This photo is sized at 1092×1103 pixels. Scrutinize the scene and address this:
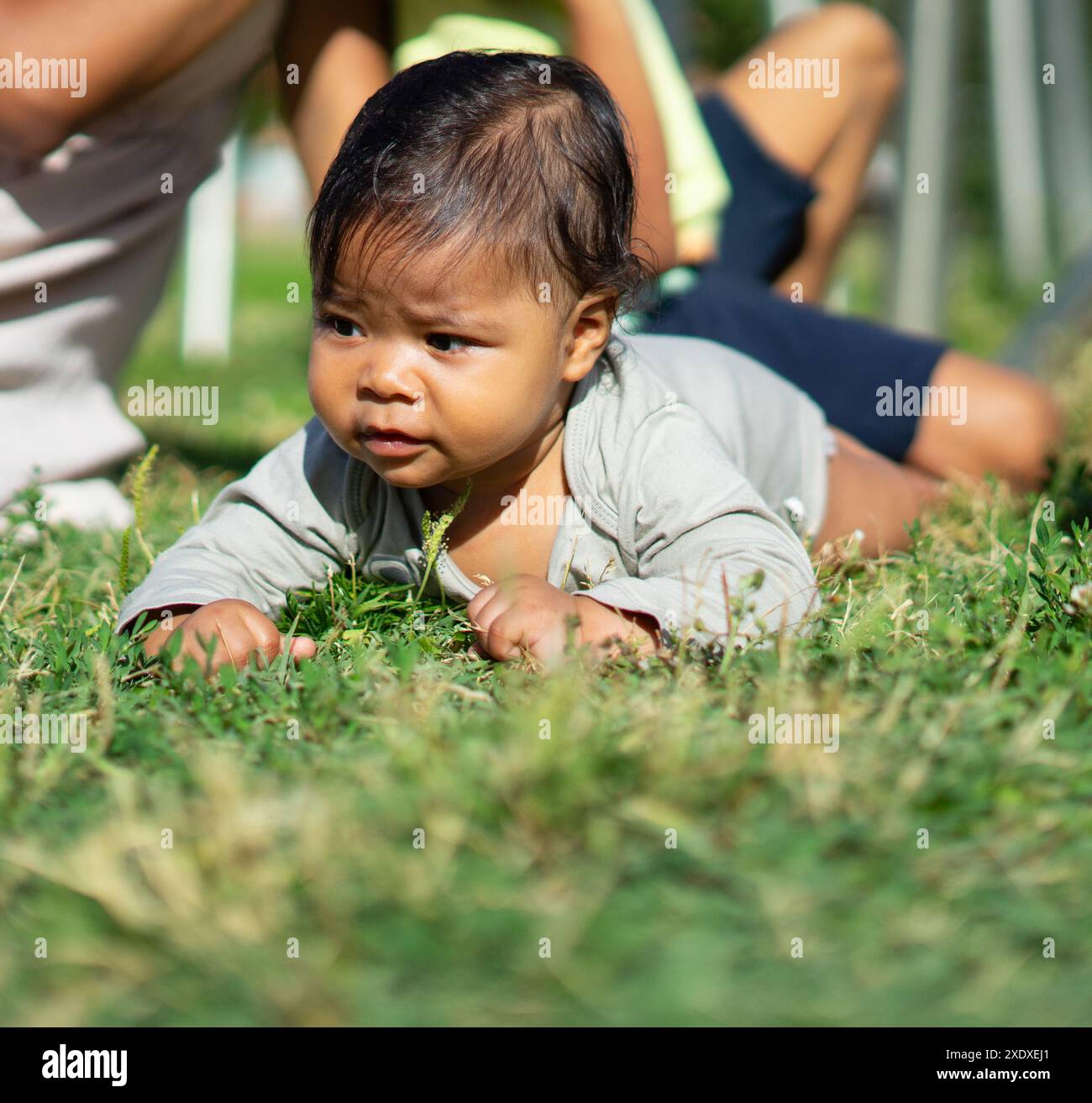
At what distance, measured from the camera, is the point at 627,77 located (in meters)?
3.05

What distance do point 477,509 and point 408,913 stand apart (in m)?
1.11

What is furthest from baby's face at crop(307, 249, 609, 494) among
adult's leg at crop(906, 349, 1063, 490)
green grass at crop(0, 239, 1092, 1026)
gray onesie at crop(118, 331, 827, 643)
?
adult's leg at crop(906, 349, 1063, 490)

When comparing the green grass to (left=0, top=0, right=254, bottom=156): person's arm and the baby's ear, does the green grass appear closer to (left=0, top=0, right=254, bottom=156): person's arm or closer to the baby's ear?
the baby's ear

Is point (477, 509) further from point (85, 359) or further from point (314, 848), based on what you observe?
point (85, 359)

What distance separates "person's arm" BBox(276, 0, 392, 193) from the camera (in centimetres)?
297

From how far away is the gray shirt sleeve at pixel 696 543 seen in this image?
1830 millimetres

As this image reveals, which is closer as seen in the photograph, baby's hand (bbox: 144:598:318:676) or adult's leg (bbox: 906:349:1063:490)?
baby's hand (bbox: 144:598:318:676)

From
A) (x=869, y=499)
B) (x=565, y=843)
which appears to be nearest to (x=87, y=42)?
(x=869, y=499)

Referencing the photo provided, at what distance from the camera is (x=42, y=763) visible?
4.94ft

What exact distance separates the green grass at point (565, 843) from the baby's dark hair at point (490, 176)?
2.04 ft

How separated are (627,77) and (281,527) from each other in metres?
1.51

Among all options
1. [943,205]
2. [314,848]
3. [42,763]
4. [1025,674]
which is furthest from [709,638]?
[943,205]

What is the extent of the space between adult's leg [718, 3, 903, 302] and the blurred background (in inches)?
19.8
